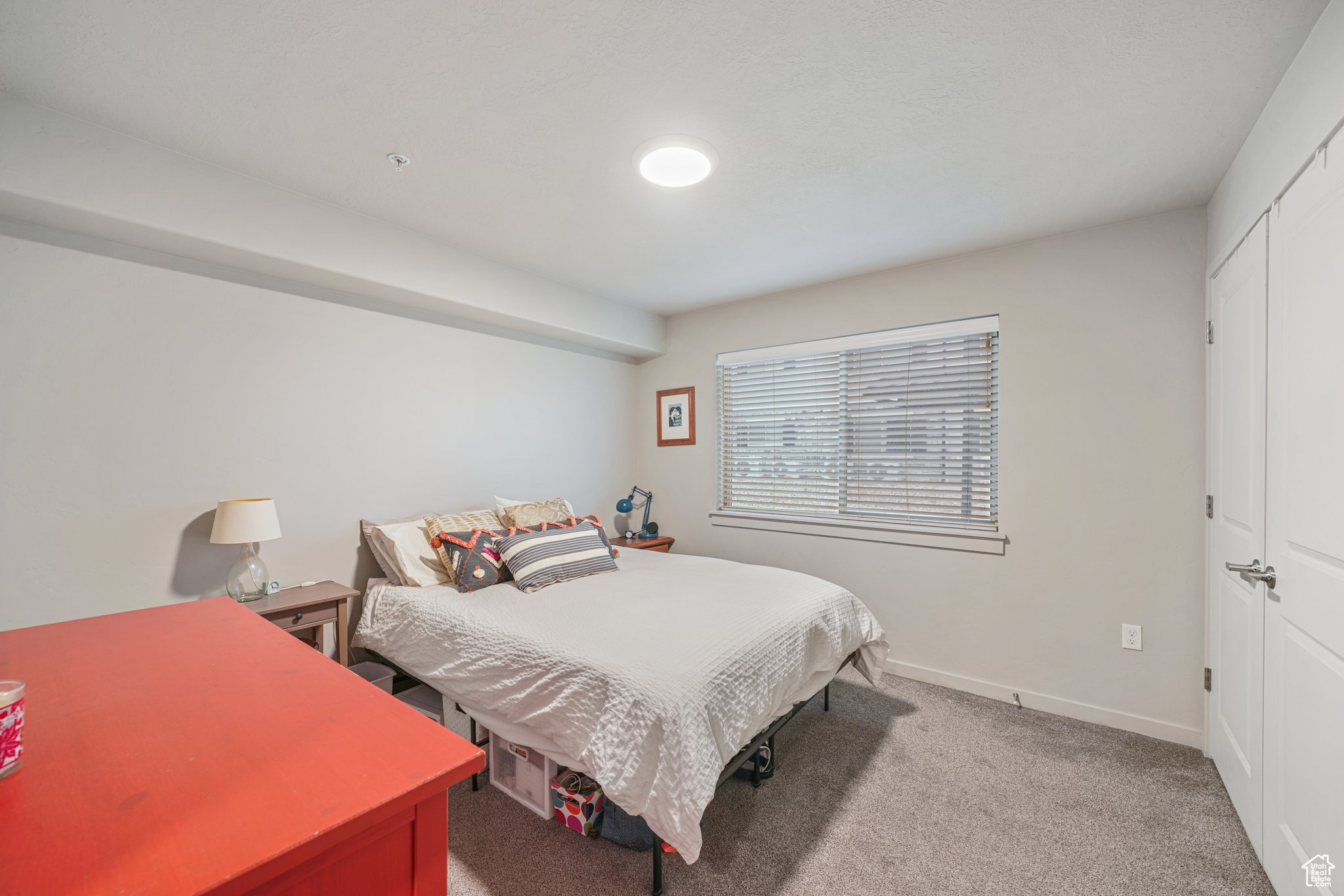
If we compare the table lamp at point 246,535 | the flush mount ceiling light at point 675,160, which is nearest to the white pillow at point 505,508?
the table lamp at point 246,535

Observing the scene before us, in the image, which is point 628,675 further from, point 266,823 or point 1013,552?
point 1013,552

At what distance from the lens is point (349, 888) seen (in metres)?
0.67

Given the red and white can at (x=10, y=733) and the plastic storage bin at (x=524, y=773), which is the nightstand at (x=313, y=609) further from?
the red and white can at (x=10, y=733)

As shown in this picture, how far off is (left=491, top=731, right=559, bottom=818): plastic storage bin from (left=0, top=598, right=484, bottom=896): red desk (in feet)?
3.81

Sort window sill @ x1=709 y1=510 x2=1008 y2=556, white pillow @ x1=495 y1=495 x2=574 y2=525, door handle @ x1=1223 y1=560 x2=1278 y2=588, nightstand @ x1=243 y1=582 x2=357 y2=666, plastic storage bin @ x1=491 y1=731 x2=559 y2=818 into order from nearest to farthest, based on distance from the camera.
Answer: door handle @ x1=1223 y1=560 x2=1278 y2=588
plastic storage bin @ x1=491 y1=731 x2=559 y2=818
nightstand @ x1=243 y1=582 x2=357 y2=666
window sill @ x1=709 y1=510 x2=1008 y2=556
white pillow @ x1=495 y1=495 x2=574 y2=525

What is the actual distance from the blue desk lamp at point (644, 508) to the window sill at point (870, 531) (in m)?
0.50

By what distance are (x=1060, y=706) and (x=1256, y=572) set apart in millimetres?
1369

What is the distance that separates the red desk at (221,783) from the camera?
573mm

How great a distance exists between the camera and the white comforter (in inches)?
62.0

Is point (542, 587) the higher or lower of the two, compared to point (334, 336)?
lower

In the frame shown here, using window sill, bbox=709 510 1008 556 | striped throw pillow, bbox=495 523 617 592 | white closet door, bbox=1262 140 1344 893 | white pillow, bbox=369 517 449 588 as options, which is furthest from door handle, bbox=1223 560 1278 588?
white pillow, bbox=369 517 449 588

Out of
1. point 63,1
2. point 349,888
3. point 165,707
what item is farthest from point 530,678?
point 63,1

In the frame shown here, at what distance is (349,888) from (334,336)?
279cm

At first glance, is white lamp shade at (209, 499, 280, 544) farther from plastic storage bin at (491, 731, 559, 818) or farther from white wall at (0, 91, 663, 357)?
plastic storage bin at (491, 731, 559, 818)
